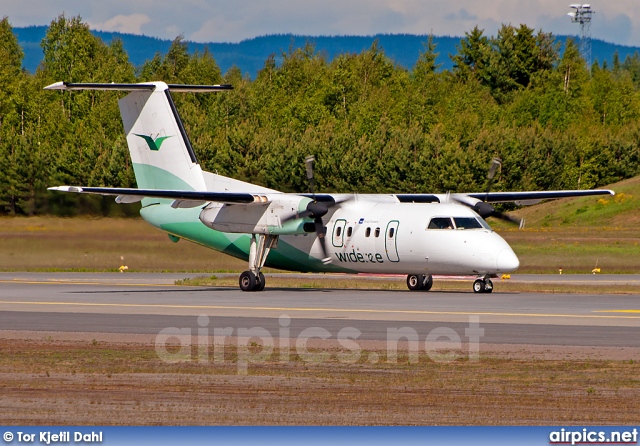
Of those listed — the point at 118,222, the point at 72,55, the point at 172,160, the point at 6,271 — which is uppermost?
the point at 72,55

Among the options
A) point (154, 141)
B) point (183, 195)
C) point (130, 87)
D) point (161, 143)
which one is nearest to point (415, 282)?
point (183, 195)

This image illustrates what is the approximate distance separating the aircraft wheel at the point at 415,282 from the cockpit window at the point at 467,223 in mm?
3226

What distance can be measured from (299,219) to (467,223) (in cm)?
540

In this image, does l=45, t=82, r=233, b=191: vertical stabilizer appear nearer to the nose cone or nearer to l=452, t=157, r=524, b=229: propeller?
l=452, t=157, r=524, b=229: propeller

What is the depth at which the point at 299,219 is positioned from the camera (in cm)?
3186

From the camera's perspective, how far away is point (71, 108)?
92500 millimetres

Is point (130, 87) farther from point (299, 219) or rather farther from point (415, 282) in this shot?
point (415, 282)

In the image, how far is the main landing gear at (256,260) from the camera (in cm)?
3288

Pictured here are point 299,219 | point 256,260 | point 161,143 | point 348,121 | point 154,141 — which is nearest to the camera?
point 299,219

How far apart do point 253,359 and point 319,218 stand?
1622 cm

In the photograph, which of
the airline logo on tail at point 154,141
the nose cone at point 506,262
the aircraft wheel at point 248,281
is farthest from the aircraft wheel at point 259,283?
the nose cone at point 506,262

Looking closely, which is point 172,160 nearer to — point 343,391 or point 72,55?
point 343,391

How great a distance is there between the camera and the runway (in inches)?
779

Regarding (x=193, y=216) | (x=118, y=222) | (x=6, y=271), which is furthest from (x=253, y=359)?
(x=6, y=271)
